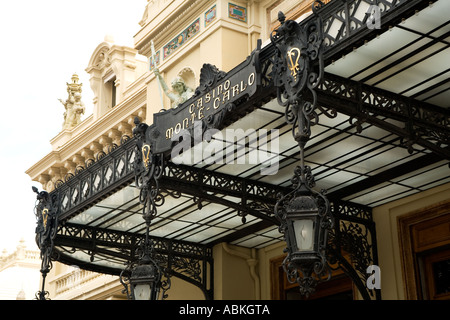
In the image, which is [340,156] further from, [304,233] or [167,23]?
[167,23]

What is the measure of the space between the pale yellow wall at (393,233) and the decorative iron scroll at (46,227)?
6265mm

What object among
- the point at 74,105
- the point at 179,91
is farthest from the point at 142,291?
the point at 74,105

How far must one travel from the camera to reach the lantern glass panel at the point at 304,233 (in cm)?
794

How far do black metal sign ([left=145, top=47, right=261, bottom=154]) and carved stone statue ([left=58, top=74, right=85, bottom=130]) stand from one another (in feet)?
46.8

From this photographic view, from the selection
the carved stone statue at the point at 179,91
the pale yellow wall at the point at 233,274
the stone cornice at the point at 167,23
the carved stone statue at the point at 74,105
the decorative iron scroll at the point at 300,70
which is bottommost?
the pale yellow wall at the point at 233,274

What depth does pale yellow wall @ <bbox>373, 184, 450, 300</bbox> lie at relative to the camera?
12.9 meters

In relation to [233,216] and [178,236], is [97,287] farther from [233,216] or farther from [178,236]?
[233,216]

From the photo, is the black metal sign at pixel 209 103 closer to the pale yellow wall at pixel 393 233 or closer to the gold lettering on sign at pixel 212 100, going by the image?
the gold lettering on sign at pixel 212 100

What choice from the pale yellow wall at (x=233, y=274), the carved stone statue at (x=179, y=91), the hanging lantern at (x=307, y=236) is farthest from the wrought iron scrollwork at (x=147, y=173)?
the pale yellow wall at (x=233, y=274)

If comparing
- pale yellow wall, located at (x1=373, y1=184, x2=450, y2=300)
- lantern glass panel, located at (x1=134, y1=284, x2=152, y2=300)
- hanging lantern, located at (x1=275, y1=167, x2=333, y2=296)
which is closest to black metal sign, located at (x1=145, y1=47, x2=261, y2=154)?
lantern glass panel, located at (x1=134, y1=284, x2=152, y2=300)

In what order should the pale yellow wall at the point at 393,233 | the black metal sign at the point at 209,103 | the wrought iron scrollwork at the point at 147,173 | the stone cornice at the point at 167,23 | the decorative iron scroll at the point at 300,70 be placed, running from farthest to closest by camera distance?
1. the stone cornice at the point at 167,23
2. the pale yellow wall at the point at 393,233
3. the wrought iron scrollwork at the point at 147,173
4. the black metal sign at the point at 209,103
5. the decorative iron scroll at the point at 300,70

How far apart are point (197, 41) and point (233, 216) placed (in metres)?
4.69

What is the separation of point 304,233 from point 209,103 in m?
3.23

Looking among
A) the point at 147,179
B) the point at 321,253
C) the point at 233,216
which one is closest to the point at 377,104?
the point at 321,253
